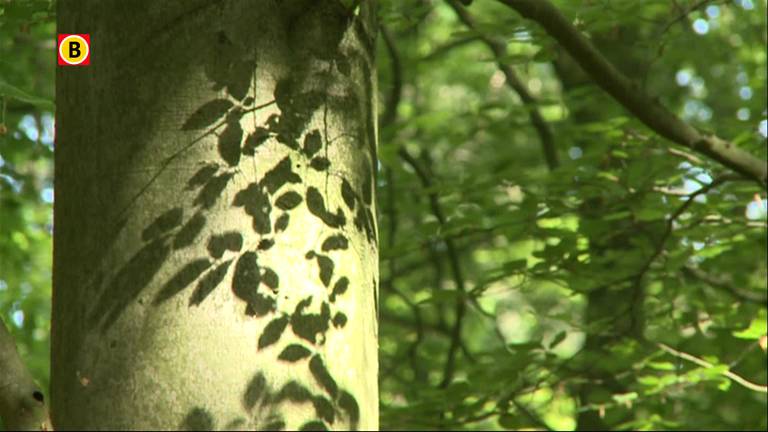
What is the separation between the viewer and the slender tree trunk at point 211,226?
Answer: 5.49 ft

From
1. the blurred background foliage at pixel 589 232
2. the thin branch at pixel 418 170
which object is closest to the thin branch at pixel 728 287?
the blurred background foliage at pixel 589 232

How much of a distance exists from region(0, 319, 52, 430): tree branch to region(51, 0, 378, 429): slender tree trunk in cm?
4

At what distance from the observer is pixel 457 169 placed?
888cm

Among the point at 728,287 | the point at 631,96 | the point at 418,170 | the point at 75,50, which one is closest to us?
the point at 75,50

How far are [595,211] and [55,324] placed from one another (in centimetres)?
258

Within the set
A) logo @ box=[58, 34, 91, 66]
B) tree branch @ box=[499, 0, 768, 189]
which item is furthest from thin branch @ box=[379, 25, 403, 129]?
logo @ box=[58, 34, 91, 66]

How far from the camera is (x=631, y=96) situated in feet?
11.0

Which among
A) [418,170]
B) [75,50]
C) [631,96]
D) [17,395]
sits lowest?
[17,395]

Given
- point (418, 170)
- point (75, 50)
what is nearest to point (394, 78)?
point (418, 170)

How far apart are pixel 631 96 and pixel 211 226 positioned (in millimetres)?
1958

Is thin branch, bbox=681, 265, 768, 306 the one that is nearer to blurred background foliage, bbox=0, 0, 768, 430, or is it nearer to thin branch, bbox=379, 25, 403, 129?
blurred background foliage, bbox=0, 0, 768, 430

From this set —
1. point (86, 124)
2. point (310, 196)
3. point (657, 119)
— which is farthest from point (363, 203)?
point (657, 119)

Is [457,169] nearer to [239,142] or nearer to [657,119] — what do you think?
[657,119]

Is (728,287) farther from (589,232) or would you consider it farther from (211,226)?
(211,226)
